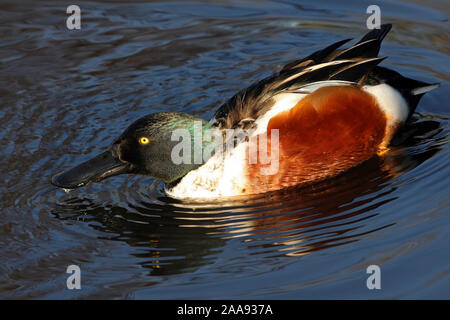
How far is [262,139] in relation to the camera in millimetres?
4590

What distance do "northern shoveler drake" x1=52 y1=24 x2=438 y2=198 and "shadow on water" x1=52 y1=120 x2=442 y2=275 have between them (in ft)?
0.40

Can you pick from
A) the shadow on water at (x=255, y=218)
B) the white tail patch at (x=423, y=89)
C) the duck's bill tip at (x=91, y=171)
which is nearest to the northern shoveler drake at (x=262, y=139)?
the duck's bill tip at (x=91, y=171)

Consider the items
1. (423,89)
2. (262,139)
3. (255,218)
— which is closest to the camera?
(255,218)

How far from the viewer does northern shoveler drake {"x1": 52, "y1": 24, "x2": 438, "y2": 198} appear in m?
4.62

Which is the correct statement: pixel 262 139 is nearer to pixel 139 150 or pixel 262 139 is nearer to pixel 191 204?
pixel 191 204

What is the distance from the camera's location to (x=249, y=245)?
13.2 feet

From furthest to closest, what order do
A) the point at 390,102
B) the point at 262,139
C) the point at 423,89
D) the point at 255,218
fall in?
the point at 423,89 → the point at 390,102 → the point at 262,139 → the point at 255,218

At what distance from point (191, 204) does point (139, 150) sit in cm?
47

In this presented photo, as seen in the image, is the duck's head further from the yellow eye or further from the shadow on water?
the shadow on water

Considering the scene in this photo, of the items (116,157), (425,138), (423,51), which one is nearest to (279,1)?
(423,51)

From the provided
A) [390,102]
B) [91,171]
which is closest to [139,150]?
[91,171]

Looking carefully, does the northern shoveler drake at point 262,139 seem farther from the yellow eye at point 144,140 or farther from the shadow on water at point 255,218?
the shadow on water at point 255,218

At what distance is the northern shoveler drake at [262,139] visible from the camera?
4.62 metres

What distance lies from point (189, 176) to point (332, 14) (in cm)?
336
